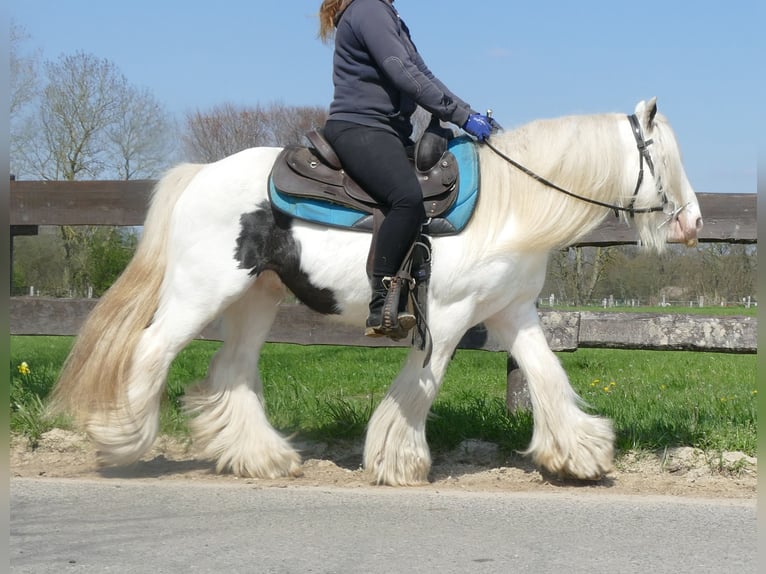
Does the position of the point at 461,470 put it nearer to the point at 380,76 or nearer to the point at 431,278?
the point at 431,278

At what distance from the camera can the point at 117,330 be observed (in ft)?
16.6

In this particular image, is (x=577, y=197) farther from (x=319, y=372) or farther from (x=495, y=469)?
(x=319, y=372)

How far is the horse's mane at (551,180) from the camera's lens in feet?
15.9

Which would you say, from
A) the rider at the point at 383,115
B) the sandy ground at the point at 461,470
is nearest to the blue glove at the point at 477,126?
the rider at the point at 383,115

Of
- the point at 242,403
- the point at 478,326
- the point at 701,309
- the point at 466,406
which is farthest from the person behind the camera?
the point at 701,309

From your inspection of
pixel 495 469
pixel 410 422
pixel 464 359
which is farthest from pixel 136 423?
pixel 464 359

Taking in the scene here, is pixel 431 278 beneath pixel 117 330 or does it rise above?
above

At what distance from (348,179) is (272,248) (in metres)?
0.55

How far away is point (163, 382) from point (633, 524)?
2591mm

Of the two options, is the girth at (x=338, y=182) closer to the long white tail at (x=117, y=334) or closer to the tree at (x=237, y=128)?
the long white tail at (x=117, y=334)

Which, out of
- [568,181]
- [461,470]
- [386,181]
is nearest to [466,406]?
[461,470]

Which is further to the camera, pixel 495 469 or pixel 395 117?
pixel 495 469

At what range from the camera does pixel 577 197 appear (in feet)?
16.3

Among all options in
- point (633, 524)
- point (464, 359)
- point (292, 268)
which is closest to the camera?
point (633, 524)
